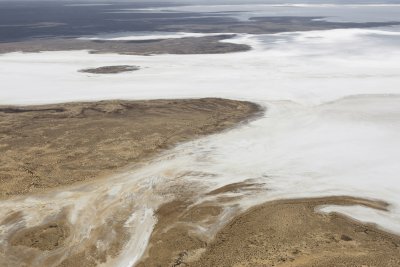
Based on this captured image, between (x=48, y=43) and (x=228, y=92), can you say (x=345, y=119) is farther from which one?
(x=48, y=43)

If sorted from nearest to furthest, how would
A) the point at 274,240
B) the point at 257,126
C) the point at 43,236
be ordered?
the point at 274,240
the point at 43,236
the point at 257,126

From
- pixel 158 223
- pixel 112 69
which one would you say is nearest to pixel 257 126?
pixel 158 223

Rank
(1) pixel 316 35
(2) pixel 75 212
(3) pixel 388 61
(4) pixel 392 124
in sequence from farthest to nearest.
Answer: (1) pixel 316 35 → (3) pixel 388 61 → (4) pixel 392 124 → (2) pixel 75 212

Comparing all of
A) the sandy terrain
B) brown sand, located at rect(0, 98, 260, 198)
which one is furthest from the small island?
brown sand, located at rect(0, 98, 260, 198)

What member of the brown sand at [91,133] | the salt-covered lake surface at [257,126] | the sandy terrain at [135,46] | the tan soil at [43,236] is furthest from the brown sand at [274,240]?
the sandy terrain at [135,46]

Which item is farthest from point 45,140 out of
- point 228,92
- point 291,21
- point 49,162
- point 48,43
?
point 291,21

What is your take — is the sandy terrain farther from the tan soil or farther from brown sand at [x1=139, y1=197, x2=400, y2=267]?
the tan soil

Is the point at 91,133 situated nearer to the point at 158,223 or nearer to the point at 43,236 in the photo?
the point at 43,236

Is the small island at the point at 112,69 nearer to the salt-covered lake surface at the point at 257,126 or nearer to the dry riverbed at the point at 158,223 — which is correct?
the salt-covered lake surface at the point at 257,126
